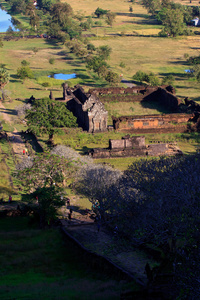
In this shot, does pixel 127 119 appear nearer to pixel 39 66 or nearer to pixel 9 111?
pixel 9 111

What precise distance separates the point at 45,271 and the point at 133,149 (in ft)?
71.7

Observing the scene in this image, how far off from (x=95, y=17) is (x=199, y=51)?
196ft

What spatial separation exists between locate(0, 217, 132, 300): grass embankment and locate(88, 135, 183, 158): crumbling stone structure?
593 inches

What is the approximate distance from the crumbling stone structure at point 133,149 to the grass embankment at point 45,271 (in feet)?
49.4

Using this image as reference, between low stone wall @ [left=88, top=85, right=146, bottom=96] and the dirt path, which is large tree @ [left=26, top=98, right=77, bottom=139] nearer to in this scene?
the dirt path

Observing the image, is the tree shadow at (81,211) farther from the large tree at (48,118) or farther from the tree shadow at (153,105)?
the tree shadow at (153,105)

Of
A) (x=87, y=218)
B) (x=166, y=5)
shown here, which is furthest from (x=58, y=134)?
(x=166, y=5)

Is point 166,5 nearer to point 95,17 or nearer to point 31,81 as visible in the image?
point 95,17

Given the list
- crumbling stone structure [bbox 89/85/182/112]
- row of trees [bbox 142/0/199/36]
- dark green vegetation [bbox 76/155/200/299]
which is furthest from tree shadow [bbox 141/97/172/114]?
row of trees [bbox 142/0/199/36]

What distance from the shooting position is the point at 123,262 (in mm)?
18672

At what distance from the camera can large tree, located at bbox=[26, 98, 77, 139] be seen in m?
39.9

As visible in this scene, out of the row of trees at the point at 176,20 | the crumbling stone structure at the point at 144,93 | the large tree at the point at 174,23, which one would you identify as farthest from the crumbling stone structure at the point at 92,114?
the row of trees at the point at 176,20

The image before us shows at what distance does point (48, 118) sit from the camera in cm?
4069

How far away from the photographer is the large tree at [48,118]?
39875mm
